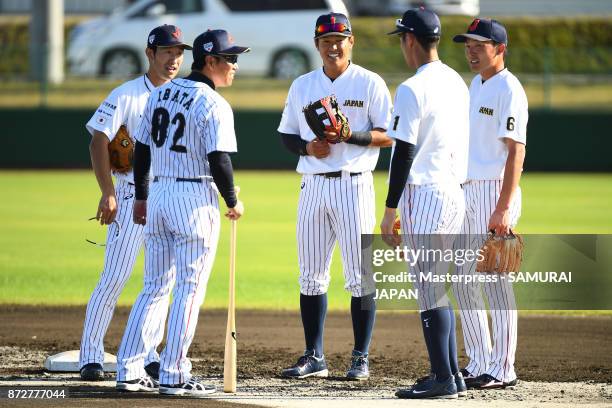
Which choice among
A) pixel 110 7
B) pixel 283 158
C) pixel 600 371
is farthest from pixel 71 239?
pixel 110 7

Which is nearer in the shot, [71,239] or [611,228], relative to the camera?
[71,239]

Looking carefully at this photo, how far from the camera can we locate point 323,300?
7.25 metres

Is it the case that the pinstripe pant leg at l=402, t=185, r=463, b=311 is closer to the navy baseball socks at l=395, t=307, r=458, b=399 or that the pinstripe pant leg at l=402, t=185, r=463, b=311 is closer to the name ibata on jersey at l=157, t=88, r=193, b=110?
the navy baseball socks at l=395, t=307, r=458, b=399

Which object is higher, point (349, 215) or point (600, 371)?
point (349, 215)

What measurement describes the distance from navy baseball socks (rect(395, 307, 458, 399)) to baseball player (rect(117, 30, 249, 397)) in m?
1.26

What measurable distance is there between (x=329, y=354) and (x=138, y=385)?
1906 mm

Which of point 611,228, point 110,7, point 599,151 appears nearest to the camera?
point 611,228

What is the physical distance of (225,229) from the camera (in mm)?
15242

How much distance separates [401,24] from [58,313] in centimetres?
468

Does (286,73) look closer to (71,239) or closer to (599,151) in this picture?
(599,151)

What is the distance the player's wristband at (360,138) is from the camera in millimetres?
6990

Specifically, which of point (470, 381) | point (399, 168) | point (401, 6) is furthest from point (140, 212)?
point (401, 6)

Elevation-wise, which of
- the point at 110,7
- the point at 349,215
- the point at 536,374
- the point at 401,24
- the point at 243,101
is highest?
the point at 110,7

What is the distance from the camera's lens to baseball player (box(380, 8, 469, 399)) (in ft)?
20.1
